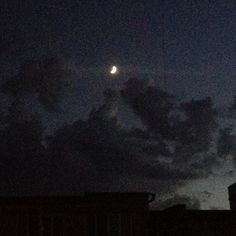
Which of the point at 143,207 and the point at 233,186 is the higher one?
the point at 233,186

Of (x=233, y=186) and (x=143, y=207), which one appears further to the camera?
(x=233, y=186)

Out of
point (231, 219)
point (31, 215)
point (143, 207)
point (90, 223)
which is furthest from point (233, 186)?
point (31, 215)

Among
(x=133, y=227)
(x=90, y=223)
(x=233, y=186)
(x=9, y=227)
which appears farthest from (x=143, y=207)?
(x=233, y=186)

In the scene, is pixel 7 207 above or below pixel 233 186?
below

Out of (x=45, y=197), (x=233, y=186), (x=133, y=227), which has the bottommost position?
(x=133, y=227)

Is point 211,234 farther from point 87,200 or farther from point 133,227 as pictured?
point 87,200

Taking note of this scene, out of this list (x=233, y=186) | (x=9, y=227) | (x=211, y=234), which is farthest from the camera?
(x=233, y=186)

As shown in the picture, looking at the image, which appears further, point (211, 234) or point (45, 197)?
point (211, 234)

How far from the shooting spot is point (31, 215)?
28156 millimetres

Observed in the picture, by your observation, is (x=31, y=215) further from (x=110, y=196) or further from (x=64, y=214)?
(x=110, y=196)

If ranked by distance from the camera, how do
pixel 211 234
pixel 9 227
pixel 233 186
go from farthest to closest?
pixel 233 186
pixel 211 234
pixel 9 227

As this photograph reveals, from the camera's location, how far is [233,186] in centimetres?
3941

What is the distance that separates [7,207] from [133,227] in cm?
748

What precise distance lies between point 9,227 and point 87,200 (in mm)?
4744
